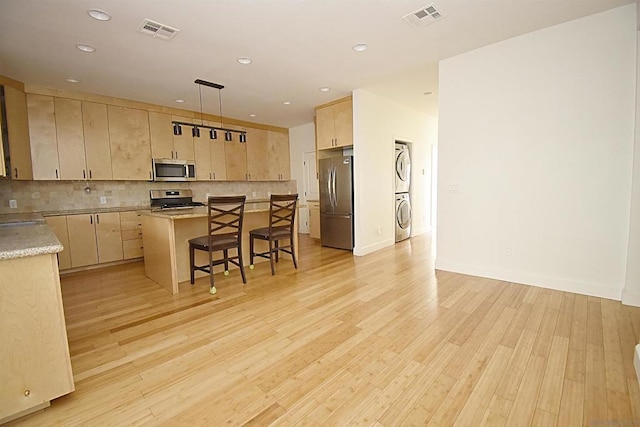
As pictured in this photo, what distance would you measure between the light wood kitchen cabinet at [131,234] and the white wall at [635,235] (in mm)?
6075

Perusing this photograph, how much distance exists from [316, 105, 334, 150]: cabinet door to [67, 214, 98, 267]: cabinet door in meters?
3.91

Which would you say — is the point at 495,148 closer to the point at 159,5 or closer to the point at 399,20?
the point at 399,20

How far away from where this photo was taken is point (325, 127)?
5098 millimetres

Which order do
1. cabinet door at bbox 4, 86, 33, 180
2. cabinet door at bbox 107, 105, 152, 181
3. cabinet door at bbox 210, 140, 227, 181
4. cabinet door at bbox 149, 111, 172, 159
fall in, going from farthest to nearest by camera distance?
1. cabinet door at bbox 210, 140, 227, 181
2. cabinet door at bbox 149, 111, 172, 159
3. cabinet door at bbox 107, 105, 152, 181
4. cabinet door at bbox 4, 86, 33, 180

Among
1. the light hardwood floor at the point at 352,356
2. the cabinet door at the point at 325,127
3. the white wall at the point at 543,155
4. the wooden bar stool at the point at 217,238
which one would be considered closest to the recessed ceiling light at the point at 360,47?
the white wall at the point at 543,155

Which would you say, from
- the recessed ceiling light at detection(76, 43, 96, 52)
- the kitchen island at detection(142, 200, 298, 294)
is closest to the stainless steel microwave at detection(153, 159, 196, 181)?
the kitchen island at detection(142, 200, 298, 294)

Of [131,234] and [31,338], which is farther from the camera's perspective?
[131,234]

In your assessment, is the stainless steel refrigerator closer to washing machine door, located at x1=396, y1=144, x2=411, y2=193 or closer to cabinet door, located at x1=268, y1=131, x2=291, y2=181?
washing machine door, located at x1=396, y1=144, x2=411, y2=193

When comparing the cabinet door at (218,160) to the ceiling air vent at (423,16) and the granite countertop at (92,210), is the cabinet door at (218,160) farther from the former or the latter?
the ceiling air vent at (423,16)

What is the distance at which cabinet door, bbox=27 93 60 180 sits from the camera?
12.7 feet

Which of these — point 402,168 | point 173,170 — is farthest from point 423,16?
point 173,170

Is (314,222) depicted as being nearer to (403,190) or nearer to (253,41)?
(403,190)

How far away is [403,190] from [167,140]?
460cm

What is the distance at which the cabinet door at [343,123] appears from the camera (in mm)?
4684
